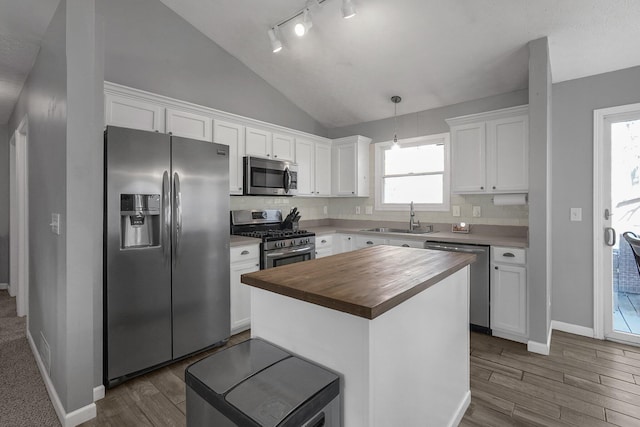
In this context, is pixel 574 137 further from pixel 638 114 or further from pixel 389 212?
pixel 389 212

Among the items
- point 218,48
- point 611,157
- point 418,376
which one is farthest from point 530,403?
point 218,48

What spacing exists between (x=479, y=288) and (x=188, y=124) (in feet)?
10.8

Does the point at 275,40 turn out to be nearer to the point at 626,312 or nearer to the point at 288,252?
the point at 288,252

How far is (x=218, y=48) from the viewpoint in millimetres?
3701

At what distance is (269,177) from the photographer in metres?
3.77

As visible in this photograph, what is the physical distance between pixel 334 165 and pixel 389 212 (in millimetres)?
1076

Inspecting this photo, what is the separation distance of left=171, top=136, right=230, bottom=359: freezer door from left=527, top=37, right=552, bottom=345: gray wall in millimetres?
2724

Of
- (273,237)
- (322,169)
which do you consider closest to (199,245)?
(273,237)

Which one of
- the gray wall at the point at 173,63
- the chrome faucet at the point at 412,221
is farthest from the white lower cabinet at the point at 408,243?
the gray wall at the point at 173,63

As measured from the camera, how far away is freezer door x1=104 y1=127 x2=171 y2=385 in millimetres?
2221

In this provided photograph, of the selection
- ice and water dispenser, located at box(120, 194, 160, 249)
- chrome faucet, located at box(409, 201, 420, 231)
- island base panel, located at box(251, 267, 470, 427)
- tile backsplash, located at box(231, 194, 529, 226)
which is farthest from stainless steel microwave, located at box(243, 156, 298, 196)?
island base panel, located at box(251, 267, 470, 427)

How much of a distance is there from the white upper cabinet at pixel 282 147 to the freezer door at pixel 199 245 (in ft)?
3.60

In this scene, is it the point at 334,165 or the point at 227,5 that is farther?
the point at 334,165

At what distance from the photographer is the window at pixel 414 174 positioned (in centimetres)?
407
